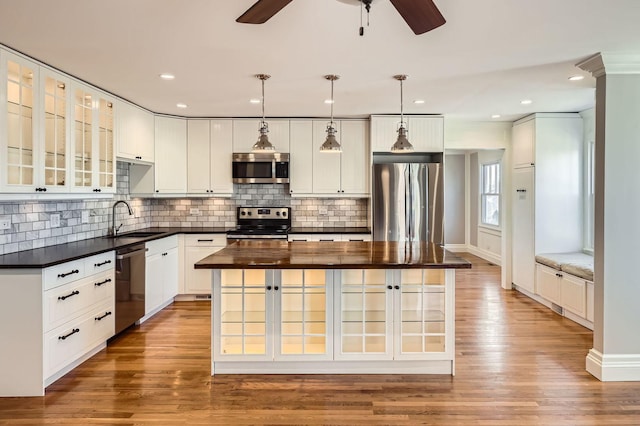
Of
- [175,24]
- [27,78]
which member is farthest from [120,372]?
[175,24]

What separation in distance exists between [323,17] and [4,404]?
10.6 ft

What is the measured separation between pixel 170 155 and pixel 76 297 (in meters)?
2.70

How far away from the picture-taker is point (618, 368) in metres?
3.10

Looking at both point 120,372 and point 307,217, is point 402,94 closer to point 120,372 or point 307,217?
point 307,217

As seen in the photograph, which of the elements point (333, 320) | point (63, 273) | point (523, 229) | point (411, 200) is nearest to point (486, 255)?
point (523, 229)

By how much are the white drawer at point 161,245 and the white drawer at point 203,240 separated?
0.15m

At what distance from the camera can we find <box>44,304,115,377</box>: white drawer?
2.92m

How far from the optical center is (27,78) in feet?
10.2

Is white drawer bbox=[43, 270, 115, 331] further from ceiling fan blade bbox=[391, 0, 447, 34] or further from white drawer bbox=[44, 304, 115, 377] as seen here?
ceiling fan blade bbox=[391, 0, 447, 34]

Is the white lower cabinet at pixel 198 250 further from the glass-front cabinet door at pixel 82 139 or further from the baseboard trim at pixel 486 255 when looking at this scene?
the baseboard trim at pixel 486 255

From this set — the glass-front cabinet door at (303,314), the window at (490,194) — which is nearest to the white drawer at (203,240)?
the glass-front cabinet door at (303,314)

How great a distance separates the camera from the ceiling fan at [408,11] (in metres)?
1.83

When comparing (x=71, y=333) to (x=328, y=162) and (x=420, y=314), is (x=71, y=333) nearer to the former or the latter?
(x=420, y=314)

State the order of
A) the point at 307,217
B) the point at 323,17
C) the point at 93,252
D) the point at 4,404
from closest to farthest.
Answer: the point at 323,17 → the point at 4,404 → the point at 93,252 → the point at 307,217
